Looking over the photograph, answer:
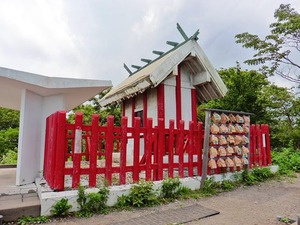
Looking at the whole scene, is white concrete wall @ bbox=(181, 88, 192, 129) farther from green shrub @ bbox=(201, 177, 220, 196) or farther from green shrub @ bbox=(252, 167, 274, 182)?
green shrub @ bbox=(252, 167, 274, 182)

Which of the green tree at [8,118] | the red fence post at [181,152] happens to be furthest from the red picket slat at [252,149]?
the green tree at [8,118]

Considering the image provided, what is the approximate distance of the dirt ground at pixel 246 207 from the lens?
401 centimetres

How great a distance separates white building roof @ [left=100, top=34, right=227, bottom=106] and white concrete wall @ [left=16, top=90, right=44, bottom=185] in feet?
9.25

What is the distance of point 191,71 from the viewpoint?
8078 mm

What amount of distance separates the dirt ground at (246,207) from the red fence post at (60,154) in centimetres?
68

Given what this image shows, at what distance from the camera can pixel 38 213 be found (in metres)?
3.96

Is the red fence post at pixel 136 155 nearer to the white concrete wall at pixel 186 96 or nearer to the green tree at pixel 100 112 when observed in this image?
the white concrete wall at pixel 186 96

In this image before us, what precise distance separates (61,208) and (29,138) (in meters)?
2.35

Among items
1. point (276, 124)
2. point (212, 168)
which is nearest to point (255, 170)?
point (212, 168)

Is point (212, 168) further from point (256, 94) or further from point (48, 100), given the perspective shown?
point (256, 94)

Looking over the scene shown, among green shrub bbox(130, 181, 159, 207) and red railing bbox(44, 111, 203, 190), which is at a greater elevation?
red railing bbox(44, 111, 203, 190)

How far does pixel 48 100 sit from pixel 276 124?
47.6ft

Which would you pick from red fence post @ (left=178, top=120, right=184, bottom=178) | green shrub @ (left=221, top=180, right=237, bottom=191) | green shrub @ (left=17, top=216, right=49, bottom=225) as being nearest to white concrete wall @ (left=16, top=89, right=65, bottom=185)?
green shrub @ (left=17, top=216, right=49, bottom=225)

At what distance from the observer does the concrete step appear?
148 inches
